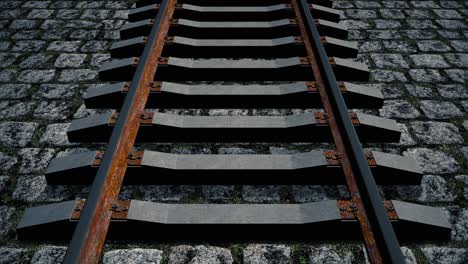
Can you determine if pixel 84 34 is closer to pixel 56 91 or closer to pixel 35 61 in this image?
pixel 35 61

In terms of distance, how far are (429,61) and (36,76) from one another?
166 inches

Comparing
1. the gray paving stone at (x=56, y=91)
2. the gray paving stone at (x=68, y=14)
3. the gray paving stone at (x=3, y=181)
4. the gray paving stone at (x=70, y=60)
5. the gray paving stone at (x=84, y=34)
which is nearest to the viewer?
the gray paving stone at (x=3, y=181)

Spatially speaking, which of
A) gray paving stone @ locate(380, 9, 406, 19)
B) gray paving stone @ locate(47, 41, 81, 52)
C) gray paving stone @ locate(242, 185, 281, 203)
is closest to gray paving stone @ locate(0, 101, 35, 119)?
gray paving stone @ locate(47, 41, 81, 52)

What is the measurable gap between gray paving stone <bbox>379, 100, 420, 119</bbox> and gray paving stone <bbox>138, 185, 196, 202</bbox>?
1.93 meters

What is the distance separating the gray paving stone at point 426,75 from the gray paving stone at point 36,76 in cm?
375

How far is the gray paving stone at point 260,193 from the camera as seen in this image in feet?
9.34

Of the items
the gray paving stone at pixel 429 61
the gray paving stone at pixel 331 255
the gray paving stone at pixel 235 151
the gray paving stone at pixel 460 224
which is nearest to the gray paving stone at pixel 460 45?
the gray paving stone at pixel 429 61

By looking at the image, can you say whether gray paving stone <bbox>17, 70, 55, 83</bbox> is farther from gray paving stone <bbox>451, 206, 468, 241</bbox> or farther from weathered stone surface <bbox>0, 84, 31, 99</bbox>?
gray paving stone <bbox>451, 206, 468, 241</bbox>

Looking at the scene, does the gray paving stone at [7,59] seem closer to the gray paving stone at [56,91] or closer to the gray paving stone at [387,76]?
the gray paving stone at [56,91]

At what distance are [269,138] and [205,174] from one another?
2.25 feet

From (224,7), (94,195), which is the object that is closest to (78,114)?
(94,195)

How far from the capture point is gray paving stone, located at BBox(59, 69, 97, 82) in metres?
4.16

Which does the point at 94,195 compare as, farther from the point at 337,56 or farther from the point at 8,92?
the point at 337,56

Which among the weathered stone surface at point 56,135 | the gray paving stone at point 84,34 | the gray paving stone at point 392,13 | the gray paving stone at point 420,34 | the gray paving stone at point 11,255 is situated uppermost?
the gray paving stone at point 392,13
